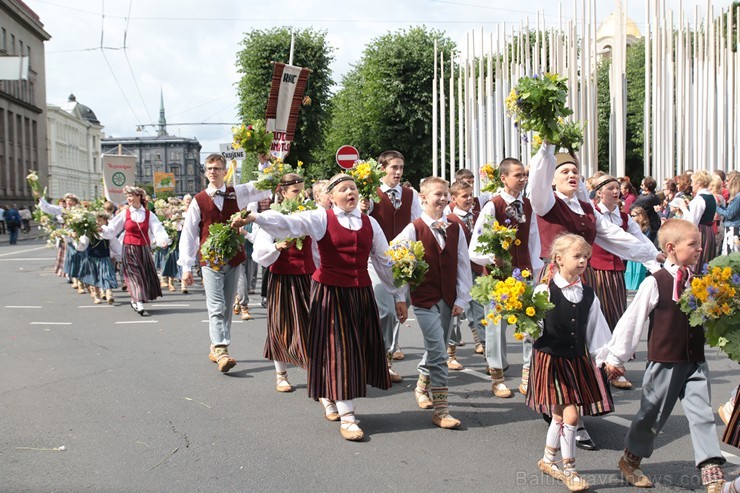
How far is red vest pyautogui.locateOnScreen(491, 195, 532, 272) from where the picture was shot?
693 centimetres

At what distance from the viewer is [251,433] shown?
5879 mm

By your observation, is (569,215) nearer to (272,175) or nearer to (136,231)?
(272,175)

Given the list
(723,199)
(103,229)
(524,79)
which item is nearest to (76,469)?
(524,79)

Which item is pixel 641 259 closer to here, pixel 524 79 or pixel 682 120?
pixel 524 79

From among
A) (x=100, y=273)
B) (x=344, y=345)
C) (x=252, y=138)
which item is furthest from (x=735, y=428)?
(x=100, y=273)

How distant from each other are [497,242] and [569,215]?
2.21ft

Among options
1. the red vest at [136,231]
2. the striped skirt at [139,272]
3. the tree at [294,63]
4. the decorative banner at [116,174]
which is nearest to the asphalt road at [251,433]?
the striped skirt at [139,272]

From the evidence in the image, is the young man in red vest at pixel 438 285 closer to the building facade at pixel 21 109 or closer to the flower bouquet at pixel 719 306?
the flower bouquet at pixel 719 306

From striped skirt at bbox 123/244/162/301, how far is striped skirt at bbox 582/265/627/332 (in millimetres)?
8218

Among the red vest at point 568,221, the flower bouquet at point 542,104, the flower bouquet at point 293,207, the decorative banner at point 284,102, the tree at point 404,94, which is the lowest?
the red vest at point 568,221

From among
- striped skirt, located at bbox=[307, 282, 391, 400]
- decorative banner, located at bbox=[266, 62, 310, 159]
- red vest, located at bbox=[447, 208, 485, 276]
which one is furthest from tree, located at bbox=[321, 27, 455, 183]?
striped skirt, located at bbox=[307, 282, 391, 400]

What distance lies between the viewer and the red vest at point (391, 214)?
8438mm

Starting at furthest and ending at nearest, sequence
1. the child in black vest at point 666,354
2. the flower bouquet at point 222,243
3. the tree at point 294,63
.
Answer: the tree at point 294,63 → the flower bouquet at point 222,243 → the child in black vest at point 666,354

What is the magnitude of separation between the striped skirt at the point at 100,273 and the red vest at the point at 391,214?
25.3 ft
